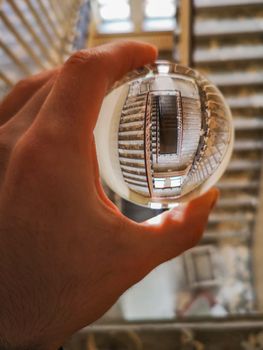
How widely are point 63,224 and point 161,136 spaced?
18cm

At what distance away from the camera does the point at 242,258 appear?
3.31 metres

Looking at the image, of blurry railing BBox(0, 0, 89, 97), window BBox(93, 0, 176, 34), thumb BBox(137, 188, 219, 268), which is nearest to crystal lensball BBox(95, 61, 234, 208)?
thumb BBox(137, 188, 219, 268)

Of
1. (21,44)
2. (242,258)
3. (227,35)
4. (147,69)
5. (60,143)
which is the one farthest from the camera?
(242,258)

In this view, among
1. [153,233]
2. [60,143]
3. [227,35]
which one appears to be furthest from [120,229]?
[227,35]

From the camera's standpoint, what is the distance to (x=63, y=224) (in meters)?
0.59

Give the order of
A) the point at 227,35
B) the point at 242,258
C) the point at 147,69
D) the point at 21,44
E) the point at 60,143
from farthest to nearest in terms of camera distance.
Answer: the point at 242,258 → the point at 227,35 → the point at 21,44 → the point at 147,69 → the point at 60,143

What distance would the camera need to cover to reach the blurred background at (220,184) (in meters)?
1.59

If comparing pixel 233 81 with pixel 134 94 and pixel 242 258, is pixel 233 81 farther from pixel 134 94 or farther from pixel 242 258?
pixel 134 94

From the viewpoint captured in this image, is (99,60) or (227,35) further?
(227,35)

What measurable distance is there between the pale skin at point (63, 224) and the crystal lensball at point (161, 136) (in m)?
0.03

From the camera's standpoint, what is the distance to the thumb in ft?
2.19

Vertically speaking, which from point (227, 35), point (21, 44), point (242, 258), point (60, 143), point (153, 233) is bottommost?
point (242, 258)

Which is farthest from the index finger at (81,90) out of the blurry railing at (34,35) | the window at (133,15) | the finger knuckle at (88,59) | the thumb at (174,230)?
the window at (133,15)

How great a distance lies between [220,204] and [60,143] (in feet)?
9.48
